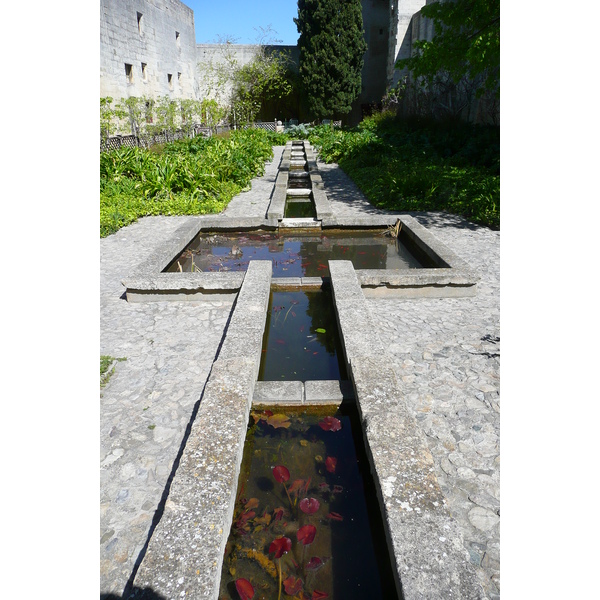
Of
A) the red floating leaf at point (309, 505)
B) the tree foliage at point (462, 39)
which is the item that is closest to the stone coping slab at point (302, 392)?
the red floating leaf at point (309, 505)

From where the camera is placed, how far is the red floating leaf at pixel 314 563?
5.65 feet

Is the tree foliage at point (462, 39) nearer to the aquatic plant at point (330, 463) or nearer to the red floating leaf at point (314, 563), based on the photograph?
the aquatic plant at point (330, 463)

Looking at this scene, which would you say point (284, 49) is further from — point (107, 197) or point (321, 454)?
point (321, 454)

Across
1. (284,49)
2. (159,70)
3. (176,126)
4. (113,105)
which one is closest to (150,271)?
(113,105)

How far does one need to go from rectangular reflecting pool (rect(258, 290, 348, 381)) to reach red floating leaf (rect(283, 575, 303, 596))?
1434mm

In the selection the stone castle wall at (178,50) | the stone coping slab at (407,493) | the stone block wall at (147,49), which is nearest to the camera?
the stone coping slab at (407,493)

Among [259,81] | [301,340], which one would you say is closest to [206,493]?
[301,340]

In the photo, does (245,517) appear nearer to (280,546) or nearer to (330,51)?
(280,546)

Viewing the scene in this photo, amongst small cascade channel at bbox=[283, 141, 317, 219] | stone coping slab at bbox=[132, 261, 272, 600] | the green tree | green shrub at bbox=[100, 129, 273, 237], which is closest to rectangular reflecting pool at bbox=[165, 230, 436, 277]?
small cascade channel at bbox=[283, 141, 317, 219]

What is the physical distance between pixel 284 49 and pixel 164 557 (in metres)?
26.6

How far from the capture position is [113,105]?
569 inches

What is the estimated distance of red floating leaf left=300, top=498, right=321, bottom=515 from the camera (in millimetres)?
1952

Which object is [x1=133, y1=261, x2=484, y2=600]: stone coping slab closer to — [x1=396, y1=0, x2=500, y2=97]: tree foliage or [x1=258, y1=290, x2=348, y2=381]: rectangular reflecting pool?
[x1=258, y1=290, x2=348, y2=381]: rectangular reflecting pool

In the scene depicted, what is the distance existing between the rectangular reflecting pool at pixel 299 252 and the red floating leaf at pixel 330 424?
2.54m
